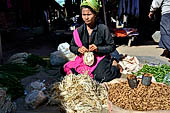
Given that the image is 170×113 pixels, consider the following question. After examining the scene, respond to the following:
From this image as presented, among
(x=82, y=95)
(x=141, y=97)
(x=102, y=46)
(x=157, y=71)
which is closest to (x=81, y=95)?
(x=82, y=95)

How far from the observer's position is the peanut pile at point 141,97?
6.14ft

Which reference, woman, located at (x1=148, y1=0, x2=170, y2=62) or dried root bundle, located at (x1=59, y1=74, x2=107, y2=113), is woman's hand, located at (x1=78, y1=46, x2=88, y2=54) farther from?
woman, located at (x1=148, y1=0, x2=170, y2=62)

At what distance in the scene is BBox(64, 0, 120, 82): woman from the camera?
119 inches

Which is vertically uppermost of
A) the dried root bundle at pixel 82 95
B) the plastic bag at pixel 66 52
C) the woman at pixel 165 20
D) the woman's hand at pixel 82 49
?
the woman at pixel 165 20

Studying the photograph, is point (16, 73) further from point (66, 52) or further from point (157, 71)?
point (157, 71)

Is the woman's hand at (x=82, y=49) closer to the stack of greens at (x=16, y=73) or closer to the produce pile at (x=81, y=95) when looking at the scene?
the produce pile at (x=81, y=95)

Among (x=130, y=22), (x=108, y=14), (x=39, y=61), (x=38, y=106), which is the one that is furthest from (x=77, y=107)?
(x=130, y=22)

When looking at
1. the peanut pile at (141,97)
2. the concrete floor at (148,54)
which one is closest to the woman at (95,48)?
the peanut pile at (141,97)

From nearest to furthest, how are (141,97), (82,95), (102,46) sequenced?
(141,97)
(82,95)
(102,46)

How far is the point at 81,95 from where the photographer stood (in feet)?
7.85

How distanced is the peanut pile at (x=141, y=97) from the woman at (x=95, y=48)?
27.2 inches

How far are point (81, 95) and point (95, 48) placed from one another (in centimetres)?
89

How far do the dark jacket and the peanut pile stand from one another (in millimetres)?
650

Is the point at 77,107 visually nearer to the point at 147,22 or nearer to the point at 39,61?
the point at 39,61
